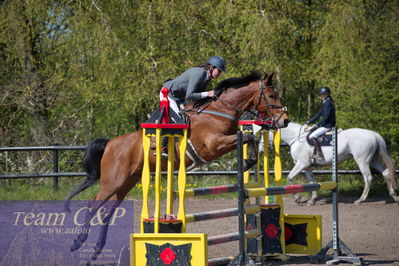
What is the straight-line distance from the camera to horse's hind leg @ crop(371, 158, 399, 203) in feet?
40.4

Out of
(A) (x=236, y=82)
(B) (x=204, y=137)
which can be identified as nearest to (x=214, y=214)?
(B) (x=204, y=137)

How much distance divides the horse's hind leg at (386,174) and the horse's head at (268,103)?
5.69m

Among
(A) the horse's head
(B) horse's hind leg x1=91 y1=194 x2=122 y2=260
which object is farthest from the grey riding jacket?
(B) horse's hind leg x1=91 y1=194 x2=122 y2=260

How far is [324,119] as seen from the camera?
39.0 ft

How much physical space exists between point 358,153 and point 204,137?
5.98 m

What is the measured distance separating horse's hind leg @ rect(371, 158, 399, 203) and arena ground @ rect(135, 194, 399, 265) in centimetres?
18

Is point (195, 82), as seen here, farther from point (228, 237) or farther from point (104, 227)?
point (228, 237)

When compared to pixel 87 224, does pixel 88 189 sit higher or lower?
lower

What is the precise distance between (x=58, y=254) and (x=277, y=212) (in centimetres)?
225

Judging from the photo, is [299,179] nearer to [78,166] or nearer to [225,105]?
[78,166]

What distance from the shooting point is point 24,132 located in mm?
16109

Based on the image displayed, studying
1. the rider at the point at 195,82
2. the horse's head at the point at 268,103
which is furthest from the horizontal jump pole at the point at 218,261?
the horse's head at the point at 268,103

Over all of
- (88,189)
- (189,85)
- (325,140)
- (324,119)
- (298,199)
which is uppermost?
(189,85)

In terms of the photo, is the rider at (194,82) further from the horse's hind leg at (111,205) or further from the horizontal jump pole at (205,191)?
the horizontal jump pole at (205,191)
